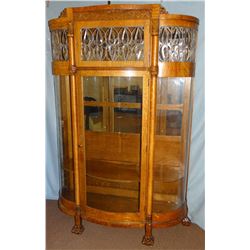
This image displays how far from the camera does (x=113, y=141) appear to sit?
2.06 metres

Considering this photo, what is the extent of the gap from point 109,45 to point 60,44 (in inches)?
14.5

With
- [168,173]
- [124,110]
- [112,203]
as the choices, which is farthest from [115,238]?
[124,110]

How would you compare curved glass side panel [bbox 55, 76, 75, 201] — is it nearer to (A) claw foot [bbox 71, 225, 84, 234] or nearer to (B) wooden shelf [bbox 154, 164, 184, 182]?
(A) claw foot [bbox 71, 225, 84, 234]

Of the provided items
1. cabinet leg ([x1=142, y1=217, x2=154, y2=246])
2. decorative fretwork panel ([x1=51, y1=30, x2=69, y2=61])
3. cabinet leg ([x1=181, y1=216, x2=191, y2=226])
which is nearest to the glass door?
cabinet leg ([x1=142, y1=217, x2=154, y2=246])

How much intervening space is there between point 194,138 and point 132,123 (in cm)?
55

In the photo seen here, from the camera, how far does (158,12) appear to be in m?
1.52

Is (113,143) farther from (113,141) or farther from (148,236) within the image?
(148,236)

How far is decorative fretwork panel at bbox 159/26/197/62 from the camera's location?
164 cm

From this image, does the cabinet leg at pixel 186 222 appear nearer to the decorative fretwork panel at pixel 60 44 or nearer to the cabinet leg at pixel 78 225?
the cabinet leg at pixel 78 225

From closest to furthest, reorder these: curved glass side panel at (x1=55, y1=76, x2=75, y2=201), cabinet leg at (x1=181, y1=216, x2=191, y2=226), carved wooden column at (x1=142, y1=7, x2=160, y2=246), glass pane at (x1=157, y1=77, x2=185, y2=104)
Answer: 1. carved wooden column at (x1=142, y1=7, x2=160, y2=246)
2. glass pane at (x1=157, y1=77, x2=185, y2=104)
3. curved glass side panel at (x1=55, y1=76, x2=75, y2=201)
4. cabinet leg at (x1=181, y1=216, x2=191, y2=226)

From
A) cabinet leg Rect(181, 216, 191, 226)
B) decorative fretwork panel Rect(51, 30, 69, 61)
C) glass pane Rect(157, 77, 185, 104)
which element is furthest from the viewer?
cabinet leg Rect(181, 216, 191, 226)

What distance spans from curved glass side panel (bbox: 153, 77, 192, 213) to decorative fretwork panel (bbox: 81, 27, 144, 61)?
350 millimetres
